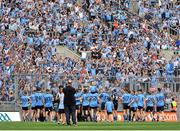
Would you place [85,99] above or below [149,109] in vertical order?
above

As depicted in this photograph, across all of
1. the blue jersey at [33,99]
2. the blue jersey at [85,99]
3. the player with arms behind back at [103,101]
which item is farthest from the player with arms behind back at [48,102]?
the player with arms behind back at [103,101]

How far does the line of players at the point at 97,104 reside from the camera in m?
45.5

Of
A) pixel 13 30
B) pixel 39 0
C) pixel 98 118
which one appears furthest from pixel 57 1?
pixel 98 118

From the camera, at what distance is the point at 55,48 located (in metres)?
53.1

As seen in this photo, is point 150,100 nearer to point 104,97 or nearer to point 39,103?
point 104,97

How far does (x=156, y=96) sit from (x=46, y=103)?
5.77 meters

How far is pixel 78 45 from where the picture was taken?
2152 inches

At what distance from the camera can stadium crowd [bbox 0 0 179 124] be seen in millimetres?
47156

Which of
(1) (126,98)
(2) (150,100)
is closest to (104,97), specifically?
(1) (126,98)

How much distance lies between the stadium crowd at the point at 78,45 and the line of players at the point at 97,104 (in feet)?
2.13

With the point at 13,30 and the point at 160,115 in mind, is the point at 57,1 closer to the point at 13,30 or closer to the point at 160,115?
the point at 13,30

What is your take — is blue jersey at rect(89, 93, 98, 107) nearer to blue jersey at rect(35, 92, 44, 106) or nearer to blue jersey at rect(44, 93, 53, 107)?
blue jersey at rect(44, 93, 53, 107)

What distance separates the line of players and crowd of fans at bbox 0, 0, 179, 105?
2.68ft

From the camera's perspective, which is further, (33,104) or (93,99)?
(93,99)
